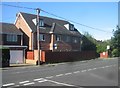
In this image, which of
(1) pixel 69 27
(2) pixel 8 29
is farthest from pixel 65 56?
(1) pixel 69 27

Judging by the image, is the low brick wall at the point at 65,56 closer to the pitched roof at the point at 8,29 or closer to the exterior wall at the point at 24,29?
the exterior wall at the point at 24,29

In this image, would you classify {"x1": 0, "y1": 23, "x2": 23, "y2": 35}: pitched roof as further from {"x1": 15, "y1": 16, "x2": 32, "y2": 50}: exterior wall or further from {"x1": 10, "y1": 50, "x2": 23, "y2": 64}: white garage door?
{"x1": 10, "y1": 50, "x2": 23, "y2": 64}: white garage door

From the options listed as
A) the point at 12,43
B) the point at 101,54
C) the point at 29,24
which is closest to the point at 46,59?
the point at 12,43

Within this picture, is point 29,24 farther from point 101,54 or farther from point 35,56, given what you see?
point 101,54

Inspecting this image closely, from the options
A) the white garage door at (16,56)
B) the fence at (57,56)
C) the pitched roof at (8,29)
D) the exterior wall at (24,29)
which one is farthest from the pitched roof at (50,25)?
the white garage door at (16,56)

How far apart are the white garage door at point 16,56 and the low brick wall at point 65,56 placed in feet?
14.0

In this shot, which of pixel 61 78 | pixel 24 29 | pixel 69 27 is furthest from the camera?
pixel 69 27

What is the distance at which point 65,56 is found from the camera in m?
47.2

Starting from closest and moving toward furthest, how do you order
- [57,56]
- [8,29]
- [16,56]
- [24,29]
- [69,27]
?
[16,56] → [57,56] → [8,29] → [24,29] → [69,27]

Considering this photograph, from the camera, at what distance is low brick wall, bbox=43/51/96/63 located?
43375 millimetres

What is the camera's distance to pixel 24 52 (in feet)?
148

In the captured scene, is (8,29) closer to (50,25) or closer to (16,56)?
(16,56)

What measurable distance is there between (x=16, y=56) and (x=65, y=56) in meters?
8.63

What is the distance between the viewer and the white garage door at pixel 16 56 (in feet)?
140
